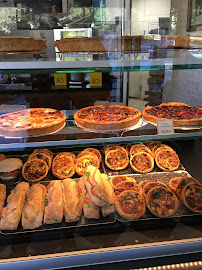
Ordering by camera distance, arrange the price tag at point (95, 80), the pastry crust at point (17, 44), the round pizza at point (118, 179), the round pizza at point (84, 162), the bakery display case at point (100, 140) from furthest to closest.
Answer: the price tag at point (95, 80) → the round pizza at point (84, 162) → the round pizza at point (118, 179) → the bakery display case at point (100, 140) → the pastry crust at point (17, 44)

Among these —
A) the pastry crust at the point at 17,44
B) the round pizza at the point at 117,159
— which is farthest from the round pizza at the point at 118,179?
the pastry crust at the point at 17,44

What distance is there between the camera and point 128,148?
97.3 inches

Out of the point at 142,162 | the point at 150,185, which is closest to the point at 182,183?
the point at 150,185

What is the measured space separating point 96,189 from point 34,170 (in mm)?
708

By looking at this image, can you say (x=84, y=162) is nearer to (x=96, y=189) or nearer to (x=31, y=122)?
(x=96, y=189)

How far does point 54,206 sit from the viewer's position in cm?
171

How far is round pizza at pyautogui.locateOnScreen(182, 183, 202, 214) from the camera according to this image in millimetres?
1817

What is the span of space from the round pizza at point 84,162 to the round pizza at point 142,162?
13.7 inches

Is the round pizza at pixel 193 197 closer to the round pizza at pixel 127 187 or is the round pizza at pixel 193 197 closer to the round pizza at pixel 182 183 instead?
the round pizza at pixel 182 183

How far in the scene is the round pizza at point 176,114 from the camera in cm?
173

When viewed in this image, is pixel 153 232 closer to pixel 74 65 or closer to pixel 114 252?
pixel 114 252

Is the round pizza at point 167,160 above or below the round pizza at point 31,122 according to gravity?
below

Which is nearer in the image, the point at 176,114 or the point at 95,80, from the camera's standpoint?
the point at 176,114

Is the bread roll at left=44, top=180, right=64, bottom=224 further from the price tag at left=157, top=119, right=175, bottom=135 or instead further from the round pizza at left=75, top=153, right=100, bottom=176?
the price tag at left=157, top=119, right=175, bottom=135
